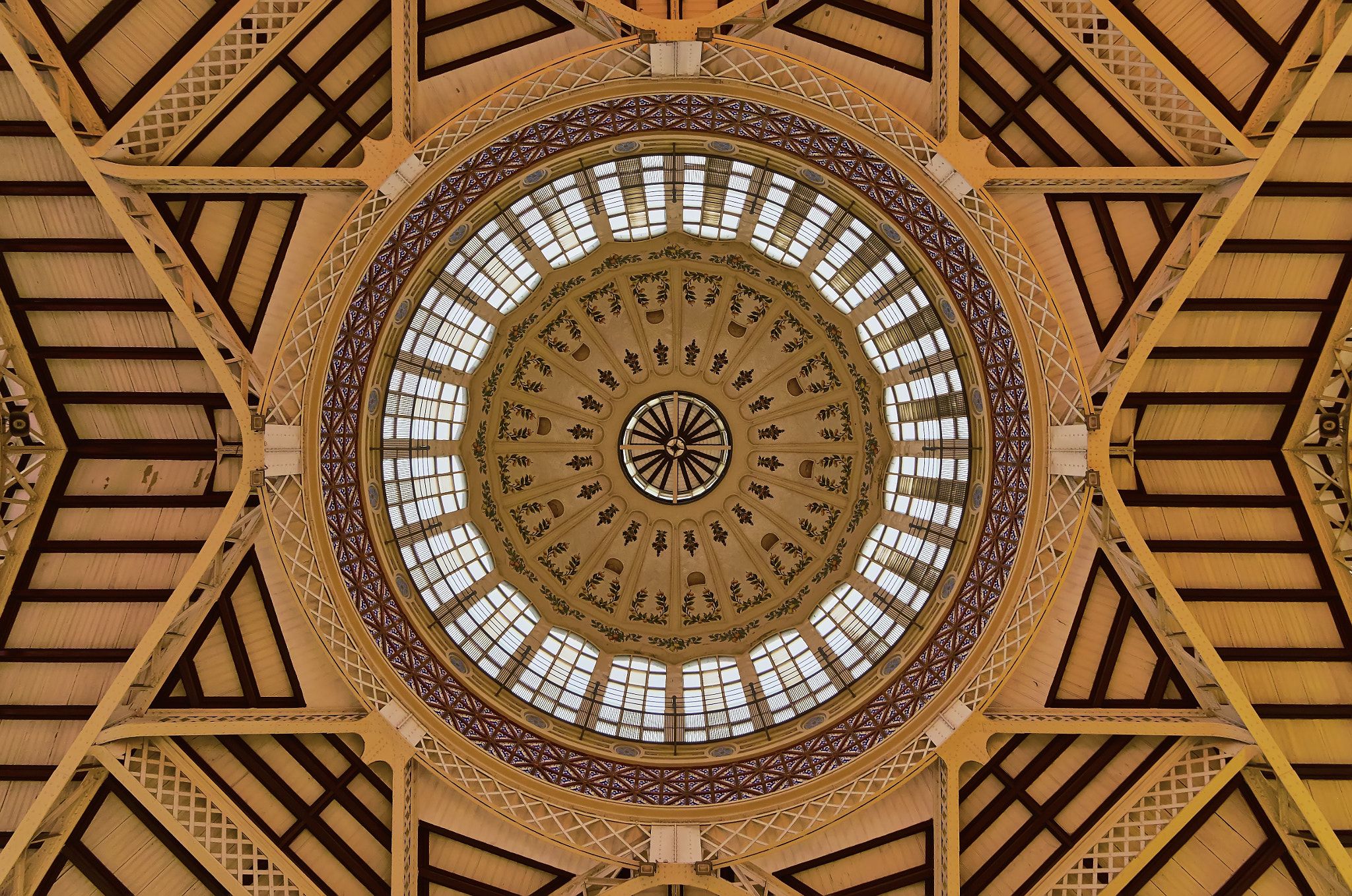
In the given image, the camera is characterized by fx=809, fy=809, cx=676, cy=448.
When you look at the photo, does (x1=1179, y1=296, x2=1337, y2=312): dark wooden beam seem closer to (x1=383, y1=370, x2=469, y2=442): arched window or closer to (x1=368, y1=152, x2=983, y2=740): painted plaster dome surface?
(x1=368, y1=152, x2=983, y2=740): painted plaster dome surface

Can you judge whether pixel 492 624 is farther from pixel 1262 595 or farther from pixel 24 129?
pixel 1262 595

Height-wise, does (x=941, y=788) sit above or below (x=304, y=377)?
below

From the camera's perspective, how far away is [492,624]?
79.6ft

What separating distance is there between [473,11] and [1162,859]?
2312 centimetres

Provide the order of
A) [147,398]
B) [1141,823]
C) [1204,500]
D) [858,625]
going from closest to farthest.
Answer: [1141,823]
[147,398]
[1204,500]
[858,625]

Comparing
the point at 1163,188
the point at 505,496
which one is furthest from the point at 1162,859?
the point at 505,496

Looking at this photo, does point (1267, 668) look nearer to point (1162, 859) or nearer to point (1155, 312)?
point (1162, 859)

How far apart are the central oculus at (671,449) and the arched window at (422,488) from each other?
571 cm

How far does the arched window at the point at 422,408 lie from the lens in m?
21.7

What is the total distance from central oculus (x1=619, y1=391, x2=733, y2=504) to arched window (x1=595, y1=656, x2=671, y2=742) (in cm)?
579

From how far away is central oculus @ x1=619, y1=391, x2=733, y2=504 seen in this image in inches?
1093

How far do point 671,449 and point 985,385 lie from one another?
11400 mm

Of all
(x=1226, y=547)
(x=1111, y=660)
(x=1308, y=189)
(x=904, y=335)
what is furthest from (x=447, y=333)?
(x=1308, y=189)

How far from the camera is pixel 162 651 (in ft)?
57.2
